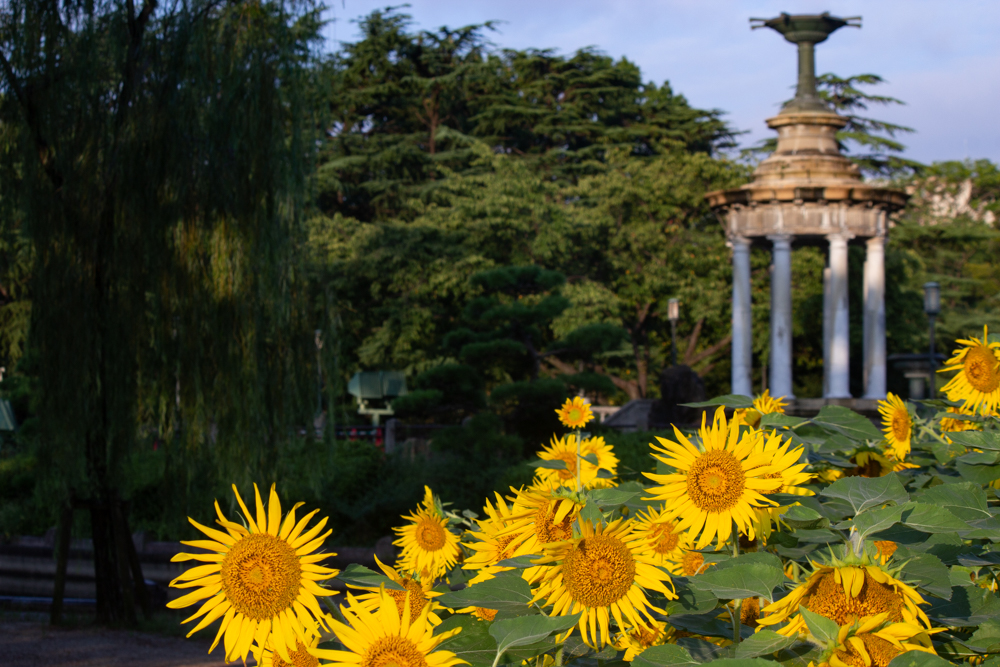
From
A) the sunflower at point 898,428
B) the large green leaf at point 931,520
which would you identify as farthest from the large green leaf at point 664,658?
the sunflower at point 898,428

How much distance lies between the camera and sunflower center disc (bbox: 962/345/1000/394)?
2.32 meters

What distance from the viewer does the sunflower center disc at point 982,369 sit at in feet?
7.61

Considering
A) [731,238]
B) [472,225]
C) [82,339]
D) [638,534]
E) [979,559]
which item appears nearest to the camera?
[638,534]

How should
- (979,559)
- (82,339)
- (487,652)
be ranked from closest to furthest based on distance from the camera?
(487,652) → (979,559) → (82,339)

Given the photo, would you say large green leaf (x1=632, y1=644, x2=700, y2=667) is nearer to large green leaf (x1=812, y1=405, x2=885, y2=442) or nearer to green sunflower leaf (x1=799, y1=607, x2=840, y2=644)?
green sunflower leaf (x1=799, y1=607, x2=840, y2=644)


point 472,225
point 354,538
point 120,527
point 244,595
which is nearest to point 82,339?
point 120,527

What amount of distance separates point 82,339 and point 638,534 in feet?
28.6

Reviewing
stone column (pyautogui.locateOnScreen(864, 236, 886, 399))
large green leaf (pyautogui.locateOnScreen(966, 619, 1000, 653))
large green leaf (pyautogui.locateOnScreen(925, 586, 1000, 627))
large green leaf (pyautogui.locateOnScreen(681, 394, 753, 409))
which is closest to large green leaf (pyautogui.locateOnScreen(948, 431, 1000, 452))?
large green leaf (pyautogui.locateOnScreen(681, 394, 753, 409))

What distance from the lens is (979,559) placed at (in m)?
1.54

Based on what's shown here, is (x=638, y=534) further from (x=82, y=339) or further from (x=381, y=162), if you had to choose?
(x=381, y=162)

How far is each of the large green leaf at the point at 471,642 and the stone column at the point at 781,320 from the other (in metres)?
24.8

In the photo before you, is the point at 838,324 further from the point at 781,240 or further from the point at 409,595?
the point at 409,595

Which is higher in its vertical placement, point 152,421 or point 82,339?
A: point 82,339

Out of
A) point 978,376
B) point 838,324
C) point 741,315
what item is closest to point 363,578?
point 978,376
